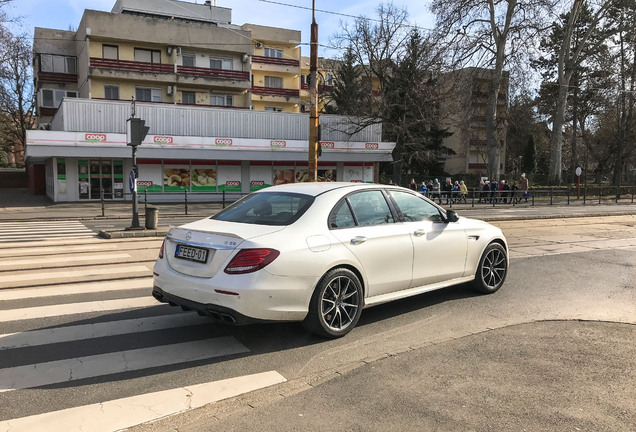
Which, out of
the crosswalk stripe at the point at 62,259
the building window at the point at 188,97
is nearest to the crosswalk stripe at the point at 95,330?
the crosswalk stripe at the point at 62,259

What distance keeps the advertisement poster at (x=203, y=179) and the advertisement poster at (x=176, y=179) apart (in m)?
0.42

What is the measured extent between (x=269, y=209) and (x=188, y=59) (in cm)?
4123

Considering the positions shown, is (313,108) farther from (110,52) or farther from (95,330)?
(110,52)

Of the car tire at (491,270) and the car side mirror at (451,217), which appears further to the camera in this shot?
the car tire at (491,270)

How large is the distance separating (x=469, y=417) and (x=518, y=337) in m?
1.95

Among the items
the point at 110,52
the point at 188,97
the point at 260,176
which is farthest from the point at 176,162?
the point at 110,52

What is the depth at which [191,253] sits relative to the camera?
476 centimetres

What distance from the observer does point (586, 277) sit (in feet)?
26.6

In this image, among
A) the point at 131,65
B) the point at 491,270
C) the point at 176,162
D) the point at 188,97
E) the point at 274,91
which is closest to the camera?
the point at 491,270

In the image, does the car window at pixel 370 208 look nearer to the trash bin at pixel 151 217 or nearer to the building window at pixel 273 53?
the trash bin at pixel 151 217

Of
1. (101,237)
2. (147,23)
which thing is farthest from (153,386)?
(147,23)

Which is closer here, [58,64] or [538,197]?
[538,197]

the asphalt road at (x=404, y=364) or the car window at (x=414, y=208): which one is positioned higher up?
the car window at (x=414, y=208)

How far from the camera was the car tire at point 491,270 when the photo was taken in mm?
6660
